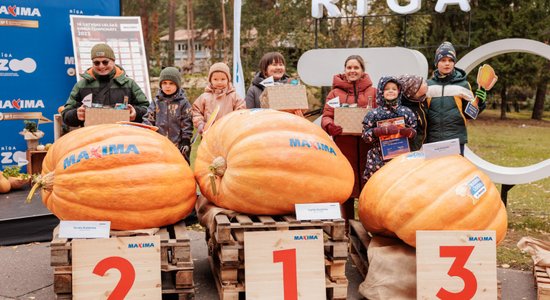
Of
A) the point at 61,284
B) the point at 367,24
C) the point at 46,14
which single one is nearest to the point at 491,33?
the point at 367,24

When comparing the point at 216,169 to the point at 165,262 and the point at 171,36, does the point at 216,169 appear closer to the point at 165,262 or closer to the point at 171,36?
the point at 165,262

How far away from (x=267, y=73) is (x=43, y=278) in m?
2.51

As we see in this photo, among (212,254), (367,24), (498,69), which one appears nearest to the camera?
(212,254)

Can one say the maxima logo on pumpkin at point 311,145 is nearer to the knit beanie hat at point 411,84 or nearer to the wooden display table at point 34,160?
the knit beanie hat at point 411,84

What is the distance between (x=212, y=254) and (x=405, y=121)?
180 centimetres

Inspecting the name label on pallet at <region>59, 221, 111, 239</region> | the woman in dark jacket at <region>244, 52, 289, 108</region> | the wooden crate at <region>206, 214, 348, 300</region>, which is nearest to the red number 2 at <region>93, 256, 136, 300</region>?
the name label on pallet at <region>59, 221, 111, 239</region>

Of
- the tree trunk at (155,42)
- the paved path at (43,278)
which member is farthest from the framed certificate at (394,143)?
the tree trunk at (155,42)

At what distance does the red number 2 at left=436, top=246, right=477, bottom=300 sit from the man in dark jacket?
2.92m

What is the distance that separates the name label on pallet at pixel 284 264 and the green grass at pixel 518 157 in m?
2.03

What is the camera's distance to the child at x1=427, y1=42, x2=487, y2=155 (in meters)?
4.81

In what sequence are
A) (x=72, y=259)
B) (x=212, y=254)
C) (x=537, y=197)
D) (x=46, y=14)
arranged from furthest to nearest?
(x=537, y=197) < (x=46, y=14) < (x=212, y=254) < (x=72, y=259)

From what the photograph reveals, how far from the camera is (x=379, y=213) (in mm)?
3779

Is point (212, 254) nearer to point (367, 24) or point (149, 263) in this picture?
point (149, 263)

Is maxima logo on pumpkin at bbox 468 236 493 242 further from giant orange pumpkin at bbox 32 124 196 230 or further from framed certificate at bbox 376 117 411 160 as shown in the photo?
giant orange pumpkin at bbox 32 124 196 230
